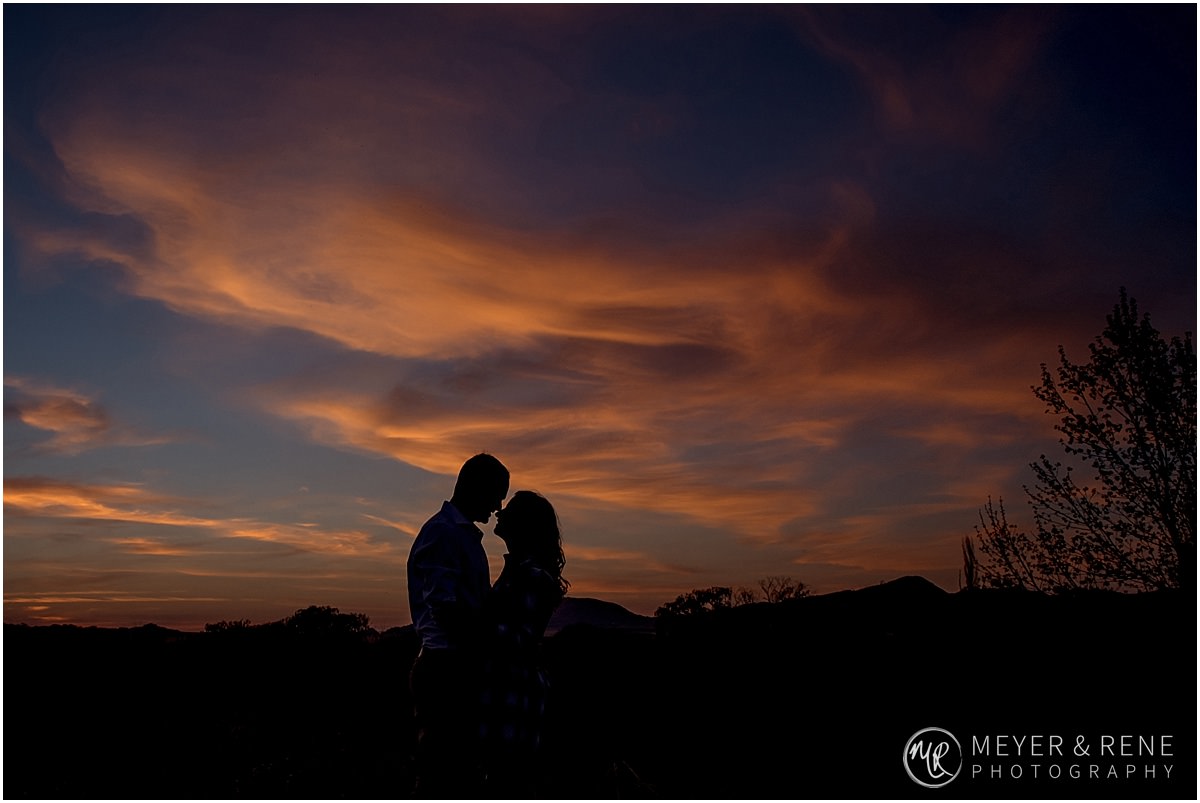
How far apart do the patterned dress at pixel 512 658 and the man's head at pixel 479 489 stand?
409 millimetres

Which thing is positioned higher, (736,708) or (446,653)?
(446,653)

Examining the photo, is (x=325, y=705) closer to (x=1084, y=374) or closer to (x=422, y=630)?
(x=422, y=630)

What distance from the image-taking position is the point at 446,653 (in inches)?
156

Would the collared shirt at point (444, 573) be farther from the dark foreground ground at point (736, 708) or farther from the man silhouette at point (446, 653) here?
the dark foreground ground at point (736, 708)

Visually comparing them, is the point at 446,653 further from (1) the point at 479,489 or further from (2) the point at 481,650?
(1) the point at 479,489

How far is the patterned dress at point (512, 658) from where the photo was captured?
13.0 ft

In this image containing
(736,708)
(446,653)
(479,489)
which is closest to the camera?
(446,653)

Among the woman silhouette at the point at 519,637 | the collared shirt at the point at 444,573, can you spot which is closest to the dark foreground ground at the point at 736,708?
the woman silhouette at the point at 519,637

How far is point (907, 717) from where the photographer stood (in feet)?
27.0

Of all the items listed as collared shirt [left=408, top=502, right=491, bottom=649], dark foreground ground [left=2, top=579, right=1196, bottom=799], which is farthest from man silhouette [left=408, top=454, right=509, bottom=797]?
dark foreground ground [left=2, top=579, right=1196, bottom=799]

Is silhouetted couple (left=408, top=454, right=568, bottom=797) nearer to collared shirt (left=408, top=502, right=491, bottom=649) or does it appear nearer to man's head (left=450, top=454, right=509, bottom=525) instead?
collared shirt (left=408, top=502, right=491, bottom=649)

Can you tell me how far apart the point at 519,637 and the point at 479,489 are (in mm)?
803

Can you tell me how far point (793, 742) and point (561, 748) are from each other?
3.19 meters

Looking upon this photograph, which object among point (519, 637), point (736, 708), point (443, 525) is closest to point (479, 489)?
point (443, 525)
